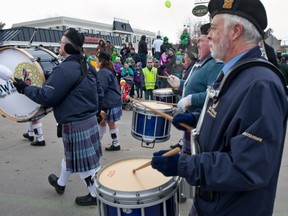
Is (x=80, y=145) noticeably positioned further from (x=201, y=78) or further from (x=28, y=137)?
Result: (x=28, y=137)

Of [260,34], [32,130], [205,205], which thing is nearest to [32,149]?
[32,130]

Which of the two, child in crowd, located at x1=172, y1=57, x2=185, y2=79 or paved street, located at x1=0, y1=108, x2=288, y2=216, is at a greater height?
child in crowd, located at x1=172, y1=57, x2=185, y2=79

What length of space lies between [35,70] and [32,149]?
92.0 inches

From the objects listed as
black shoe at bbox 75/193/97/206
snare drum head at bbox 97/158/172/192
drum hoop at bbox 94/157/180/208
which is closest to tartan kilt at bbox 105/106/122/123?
black shoe at bbox 75/193/97/206

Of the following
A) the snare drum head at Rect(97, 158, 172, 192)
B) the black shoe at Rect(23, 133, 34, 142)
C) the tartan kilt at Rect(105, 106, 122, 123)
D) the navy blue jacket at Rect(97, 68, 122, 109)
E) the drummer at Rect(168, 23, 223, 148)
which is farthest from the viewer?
the black shoe at Rect(23, 133, 34, 142)

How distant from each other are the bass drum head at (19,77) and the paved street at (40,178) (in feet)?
3.09

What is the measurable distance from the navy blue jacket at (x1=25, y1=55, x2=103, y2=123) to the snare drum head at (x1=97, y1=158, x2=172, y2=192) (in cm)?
93

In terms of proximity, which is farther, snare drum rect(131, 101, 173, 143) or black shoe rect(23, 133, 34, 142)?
black shoe rect(23, 133, 34, 142)

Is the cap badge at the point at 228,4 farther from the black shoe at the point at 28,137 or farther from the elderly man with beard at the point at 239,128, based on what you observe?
the black shoe at the point at 28,137

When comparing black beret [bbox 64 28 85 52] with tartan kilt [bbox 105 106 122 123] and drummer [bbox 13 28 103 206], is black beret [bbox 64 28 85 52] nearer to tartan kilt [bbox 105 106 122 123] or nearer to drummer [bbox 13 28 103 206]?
drummer [bbox 13 28 103 206]

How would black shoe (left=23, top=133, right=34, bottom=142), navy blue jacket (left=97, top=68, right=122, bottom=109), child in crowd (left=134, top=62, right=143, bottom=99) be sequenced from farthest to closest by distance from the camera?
child in crowd (left=134, top=62, right=143, bottom=99), black shoe (left=23, top=133, right=34, bottom=142), navy blue jacket (left=97, top=68, right=122, bottom=109)

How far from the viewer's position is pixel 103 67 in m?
4.79

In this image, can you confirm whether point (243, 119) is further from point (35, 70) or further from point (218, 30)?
Answer: point (35, 70)

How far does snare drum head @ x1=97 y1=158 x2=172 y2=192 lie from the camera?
6.24 feet
